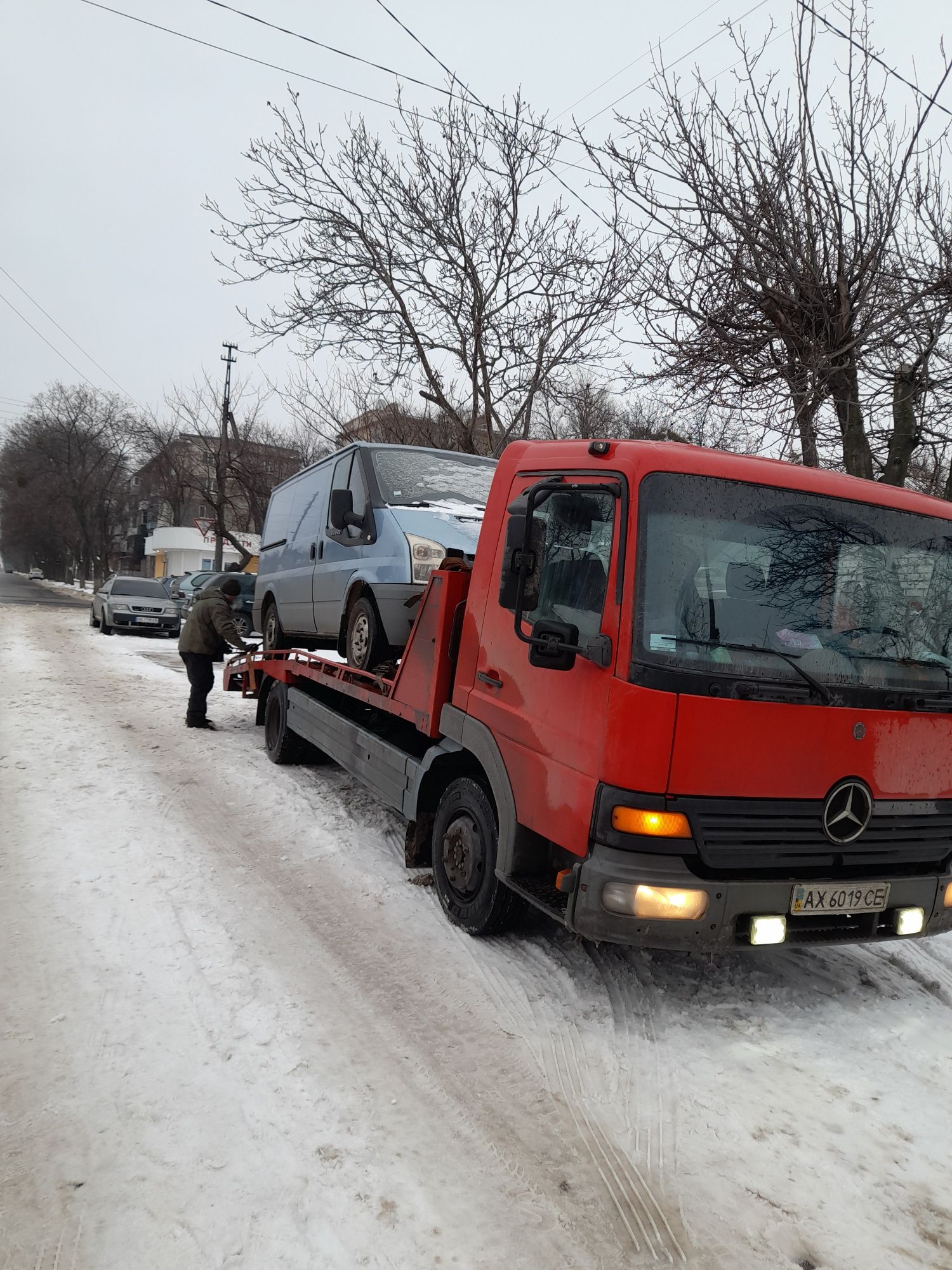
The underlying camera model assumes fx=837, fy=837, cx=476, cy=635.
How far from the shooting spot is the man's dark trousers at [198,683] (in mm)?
9195

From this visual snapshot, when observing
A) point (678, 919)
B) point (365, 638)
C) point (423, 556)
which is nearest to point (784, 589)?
point (678, 919)

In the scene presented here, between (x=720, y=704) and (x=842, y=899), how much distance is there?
0.96 m

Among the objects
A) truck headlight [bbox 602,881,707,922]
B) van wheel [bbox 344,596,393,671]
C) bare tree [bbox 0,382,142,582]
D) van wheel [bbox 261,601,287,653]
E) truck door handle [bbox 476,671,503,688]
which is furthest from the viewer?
bare tree [bbox 0,382,142,582]

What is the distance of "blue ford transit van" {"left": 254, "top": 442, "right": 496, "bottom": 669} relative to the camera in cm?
535

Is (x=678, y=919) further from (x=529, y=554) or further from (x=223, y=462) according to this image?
(x=223, y=462)

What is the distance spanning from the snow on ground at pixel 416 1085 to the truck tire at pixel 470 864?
15cm

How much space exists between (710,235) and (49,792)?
7.09 meters

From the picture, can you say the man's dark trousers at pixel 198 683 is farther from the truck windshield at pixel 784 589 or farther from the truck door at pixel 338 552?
the truck windshield at pixel 784 589

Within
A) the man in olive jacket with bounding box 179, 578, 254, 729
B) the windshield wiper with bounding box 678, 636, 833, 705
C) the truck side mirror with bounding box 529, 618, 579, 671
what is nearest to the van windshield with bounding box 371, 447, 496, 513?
the truck side mirror with bounding box 529, 618, 579, 671

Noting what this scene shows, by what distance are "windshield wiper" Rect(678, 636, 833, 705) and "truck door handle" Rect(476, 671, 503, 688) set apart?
3.59 ft

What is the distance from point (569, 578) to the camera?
11.7 feet

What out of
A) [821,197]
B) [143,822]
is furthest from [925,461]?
[143,822]

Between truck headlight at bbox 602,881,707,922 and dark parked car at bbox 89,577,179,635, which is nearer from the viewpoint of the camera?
truck headlight at bbox 602,881,707,922

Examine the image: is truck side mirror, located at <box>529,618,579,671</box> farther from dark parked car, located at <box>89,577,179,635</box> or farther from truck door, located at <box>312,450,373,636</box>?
dark parked car, located at <box>89,577,179,635</box>
